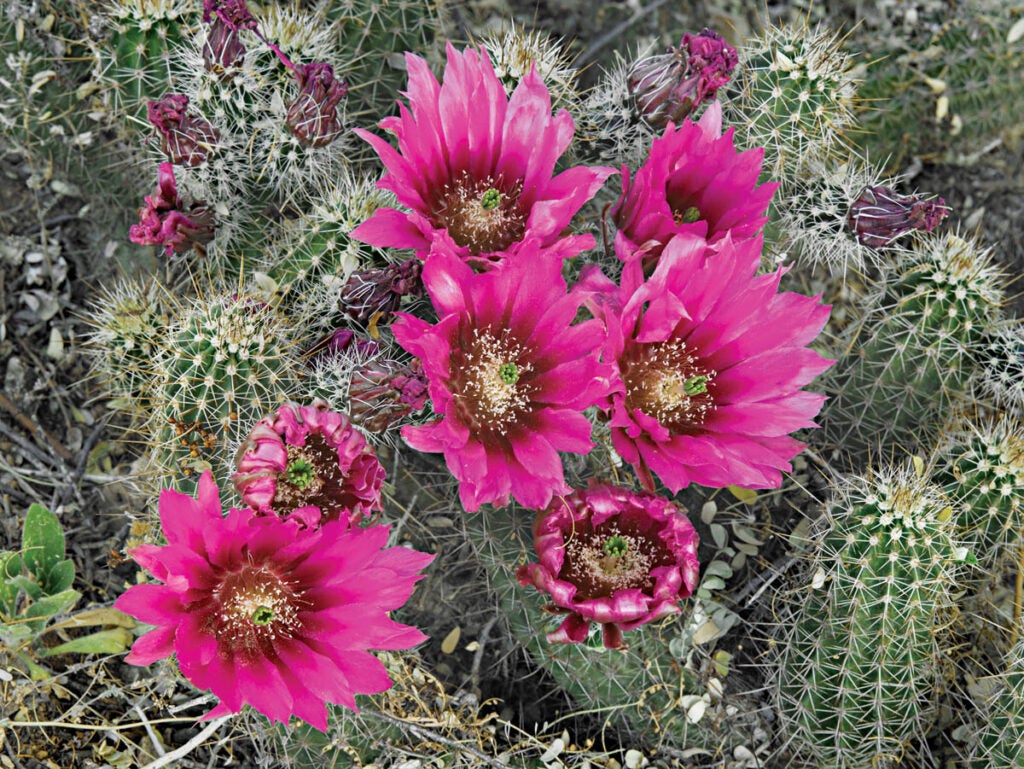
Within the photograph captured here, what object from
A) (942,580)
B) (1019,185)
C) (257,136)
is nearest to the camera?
(942,580)

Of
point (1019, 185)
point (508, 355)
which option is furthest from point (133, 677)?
point (1019, 185)

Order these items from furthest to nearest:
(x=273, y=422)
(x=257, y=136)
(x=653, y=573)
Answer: (x=257, y=136) → (x=653, y=573) → (x=273, y=422)

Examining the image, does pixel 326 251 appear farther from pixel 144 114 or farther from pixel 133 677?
pixel 133 677

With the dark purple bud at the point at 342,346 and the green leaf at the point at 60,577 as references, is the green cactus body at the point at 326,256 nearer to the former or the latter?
the dark purple bud at the point at 342,346

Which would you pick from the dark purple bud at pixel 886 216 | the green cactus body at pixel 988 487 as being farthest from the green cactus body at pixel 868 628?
the dark purple bud at pixel 886 216

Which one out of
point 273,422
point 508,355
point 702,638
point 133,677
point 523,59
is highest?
point 523,59

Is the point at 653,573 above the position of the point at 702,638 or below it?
above

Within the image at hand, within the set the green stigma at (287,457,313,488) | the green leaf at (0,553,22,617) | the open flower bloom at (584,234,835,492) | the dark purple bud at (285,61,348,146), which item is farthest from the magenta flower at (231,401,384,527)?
the green leaf at (0,553,22,617)

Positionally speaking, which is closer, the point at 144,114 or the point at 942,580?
the point at 942,580
